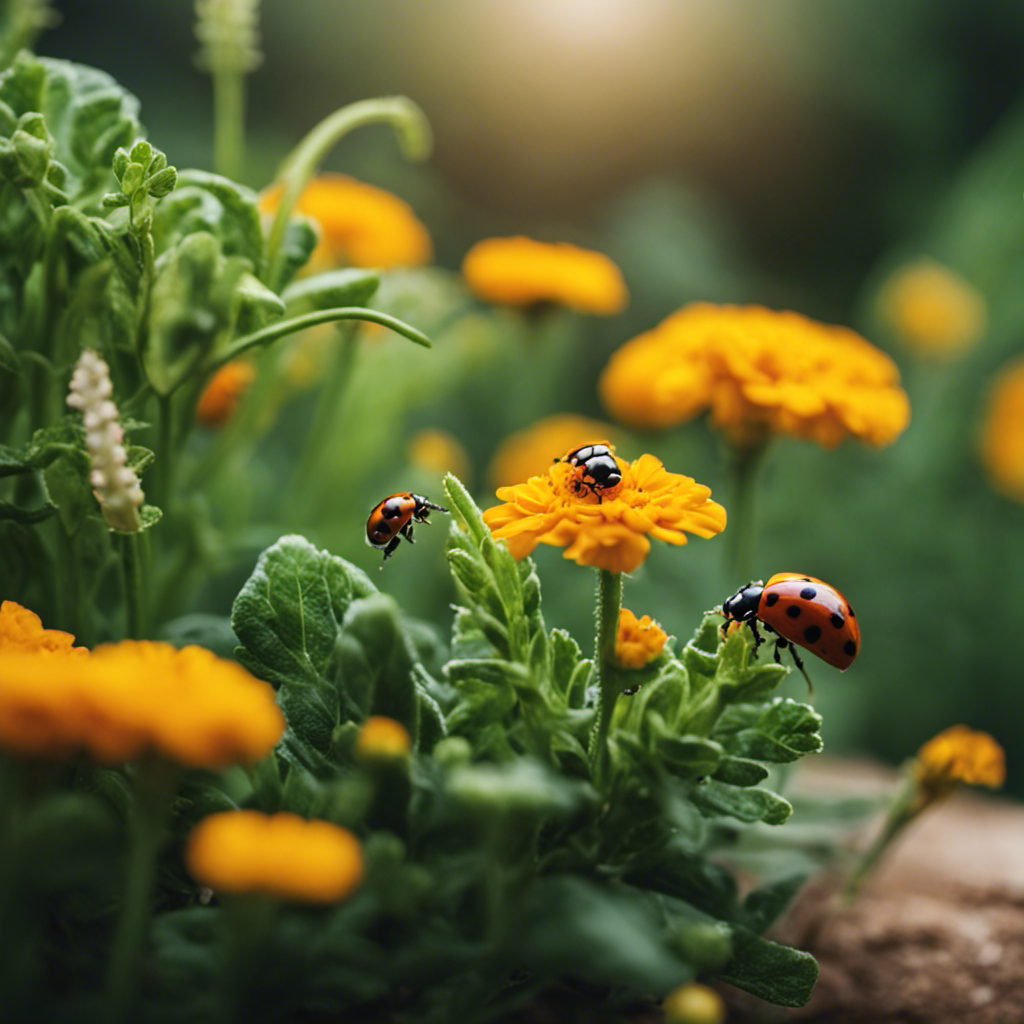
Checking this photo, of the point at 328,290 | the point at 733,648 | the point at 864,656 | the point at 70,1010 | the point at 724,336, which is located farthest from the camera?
the point at 864,656

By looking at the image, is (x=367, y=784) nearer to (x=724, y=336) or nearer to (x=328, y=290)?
(x=328, y=290)

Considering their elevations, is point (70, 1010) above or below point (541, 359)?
below

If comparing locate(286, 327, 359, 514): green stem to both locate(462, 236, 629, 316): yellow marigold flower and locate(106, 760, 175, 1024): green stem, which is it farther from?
locate(106, 760, 175, 1024): green stem

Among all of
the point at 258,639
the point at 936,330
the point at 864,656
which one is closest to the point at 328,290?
the point at 258,639

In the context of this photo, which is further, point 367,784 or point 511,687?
point 511,687

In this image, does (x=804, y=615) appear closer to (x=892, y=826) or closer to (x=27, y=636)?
(x=892, y=826)

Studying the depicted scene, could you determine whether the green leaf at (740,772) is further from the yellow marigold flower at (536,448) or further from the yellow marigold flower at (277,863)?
the yellow marigold flower at (536,448)

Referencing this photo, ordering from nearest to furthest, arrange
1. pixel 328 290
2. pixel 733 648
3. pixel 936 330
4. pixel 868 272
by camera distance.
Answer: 1. pixel 733 648
2. pixel 328 290
3. pixel 936 330
4. pixel 868 272

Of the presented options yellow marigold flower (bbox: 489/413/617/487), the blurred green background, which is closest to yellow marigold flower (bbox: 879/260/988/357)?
the blurred green background

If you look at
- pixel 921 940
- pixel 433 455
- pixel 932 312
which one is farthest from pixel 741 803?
pixel 932 312
